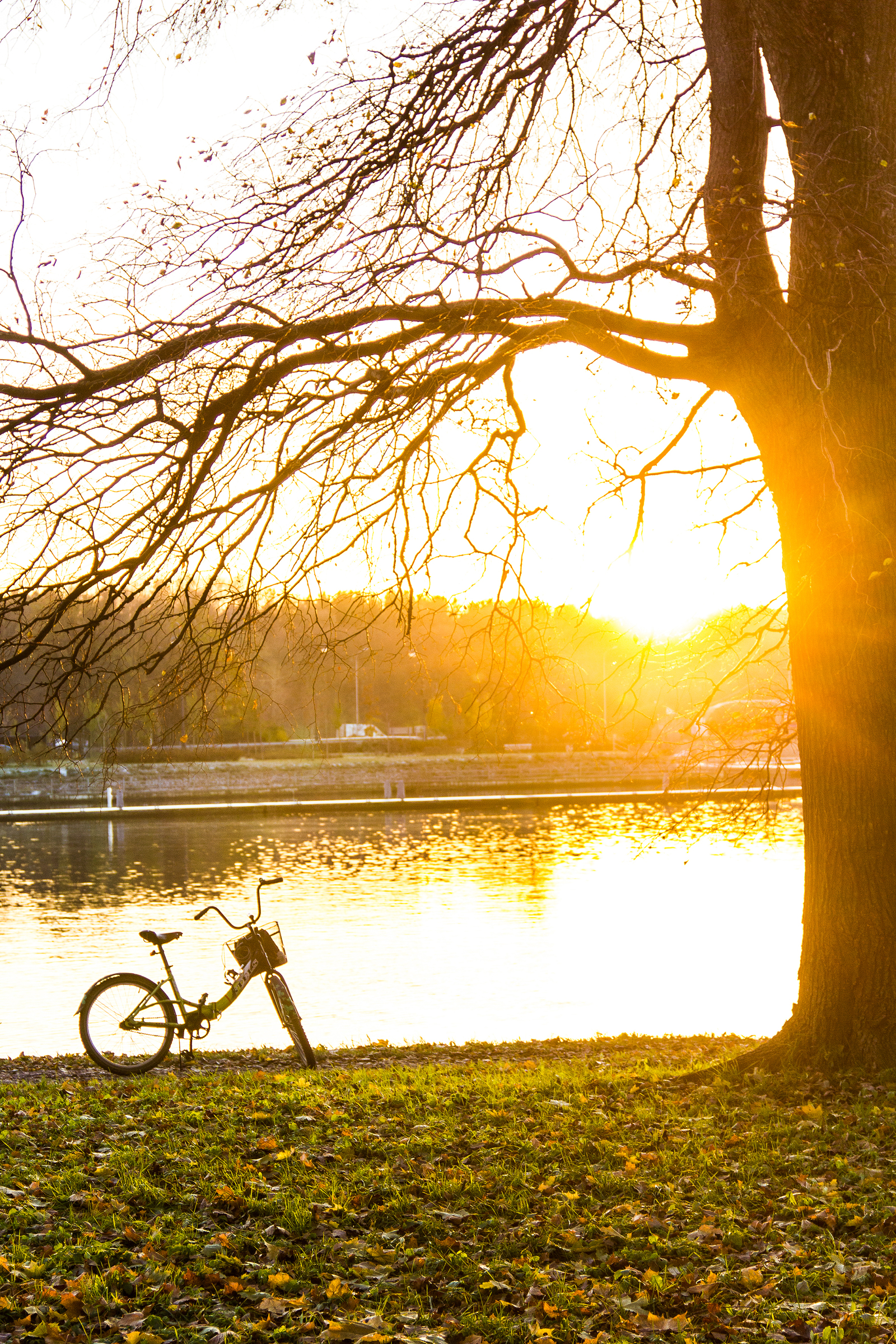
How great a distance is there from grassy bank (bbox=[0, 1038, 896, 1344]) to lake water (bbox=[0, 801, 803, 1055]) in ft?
11.0

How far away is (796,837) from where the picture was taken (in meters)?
32.9

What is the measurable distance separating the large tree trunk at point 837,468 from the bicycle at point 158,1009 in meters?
3.49

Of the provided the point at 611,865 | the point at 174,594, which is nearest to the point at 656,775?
the point at 611,865

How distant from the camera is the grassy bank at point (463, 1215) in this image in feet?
11.9

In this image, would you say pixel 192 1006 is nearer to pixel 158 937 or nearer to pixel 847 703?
pixel 158 937

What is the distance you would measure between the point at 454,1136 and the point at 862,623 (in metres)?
3.28

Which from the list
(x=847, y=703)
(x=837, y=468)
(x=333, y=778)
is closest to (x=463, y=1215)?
(x=847, y=703)

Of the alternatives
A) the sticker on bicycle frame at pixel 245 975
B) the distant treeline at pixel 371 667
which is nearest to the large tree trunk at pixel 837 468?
the distant treeline at pixel 371 667

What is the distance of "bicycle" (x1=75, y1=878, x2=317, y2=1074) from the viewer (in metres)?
7.94

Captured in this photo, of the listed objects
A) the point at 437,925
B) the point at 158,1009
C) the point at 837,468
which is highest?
the point at 837,468

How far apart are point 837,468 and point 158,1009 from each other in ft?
19.4

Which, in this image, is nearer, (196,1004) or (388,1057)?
(196,1004)

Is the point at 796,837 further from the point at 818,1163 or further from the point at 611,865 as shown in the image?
the point at 818,1163

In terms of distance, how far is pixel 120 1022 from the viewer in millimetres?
8172
